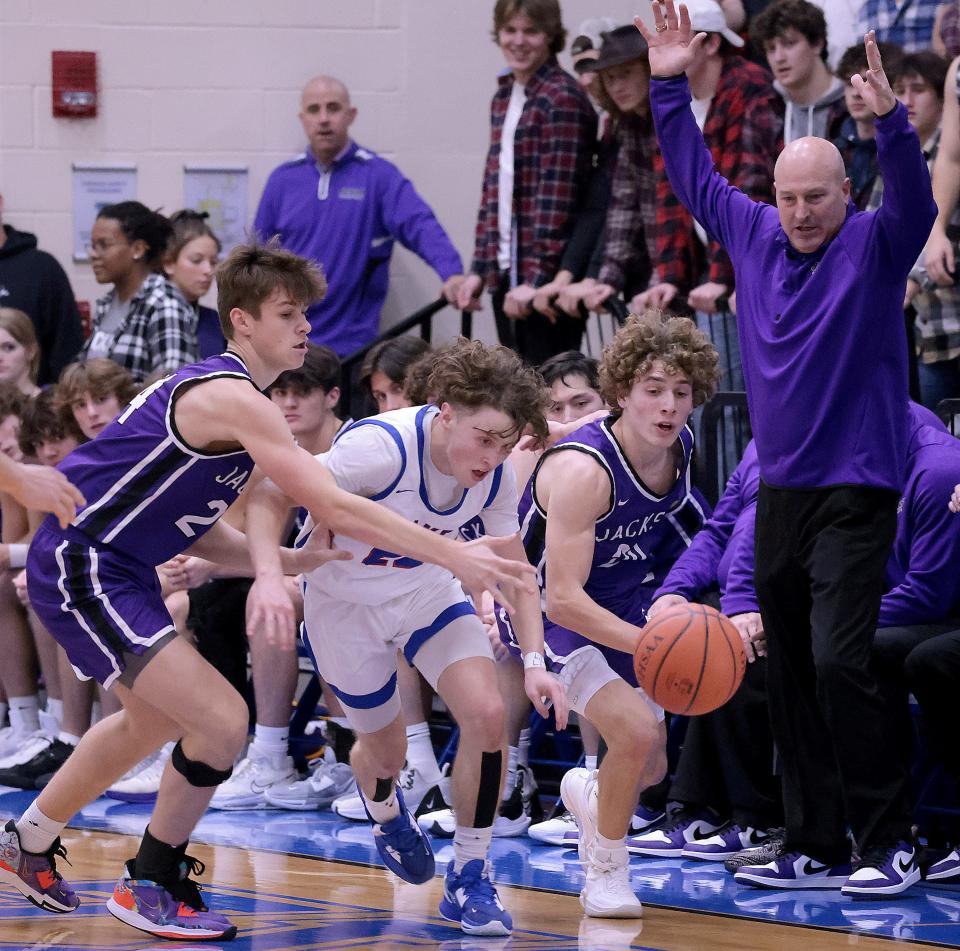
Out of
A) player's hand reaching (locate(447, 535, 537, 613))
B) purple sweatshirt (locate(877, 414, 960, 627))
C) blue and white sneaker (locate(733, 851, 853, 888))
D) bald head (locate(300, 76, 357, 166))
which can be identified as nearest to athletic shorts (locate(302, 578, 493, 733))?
player's hand reaching (locate(447, 535, 537, 613))

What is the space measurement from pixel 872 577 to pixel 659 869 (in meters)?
1.26

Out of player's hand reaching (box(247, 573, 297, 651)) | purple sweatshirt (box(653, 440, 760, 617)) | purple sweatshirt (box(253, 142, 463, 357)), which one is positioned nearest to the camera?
player's hand reaching (box(247, 573, 297, 651))

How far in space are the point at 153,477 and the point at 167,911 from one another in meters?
1.13

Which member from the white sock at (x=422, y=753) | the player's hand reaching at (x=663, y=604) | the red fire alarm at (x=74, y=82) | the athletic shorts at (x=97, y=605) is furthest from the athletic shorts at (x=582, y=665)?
the red fire alarm at (x=74, y=82)

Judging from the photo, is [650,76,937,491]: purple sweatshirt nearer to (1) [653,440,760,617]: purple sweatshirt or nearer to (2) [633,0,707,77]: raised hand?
(1) [653,440,760,617]: purple sweatshirt

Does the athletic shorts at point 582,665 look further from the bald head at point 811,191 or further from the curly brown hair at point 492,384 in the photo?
the bald head at point 811,191

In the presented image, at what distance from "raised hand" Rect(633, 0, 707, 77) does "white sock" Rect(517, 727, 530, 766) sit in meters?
2.39

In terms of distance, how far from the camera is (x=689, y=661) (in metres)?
4.21

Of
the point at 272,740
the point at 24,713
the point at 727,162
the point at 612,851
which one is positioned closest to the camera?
the point at 612,851

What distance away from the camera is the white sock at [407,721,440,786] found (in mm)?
5984

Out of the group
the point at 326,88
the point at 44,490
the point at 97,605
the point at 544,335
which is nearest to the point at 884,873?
the point at 97,605

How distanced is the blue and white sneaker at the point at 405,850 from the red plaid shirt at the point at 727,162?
8.85 ft

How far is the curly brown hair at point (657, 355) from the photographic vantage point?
4.74 meters

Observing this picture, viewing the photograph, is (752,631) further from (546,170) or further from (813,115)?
(546,170)
